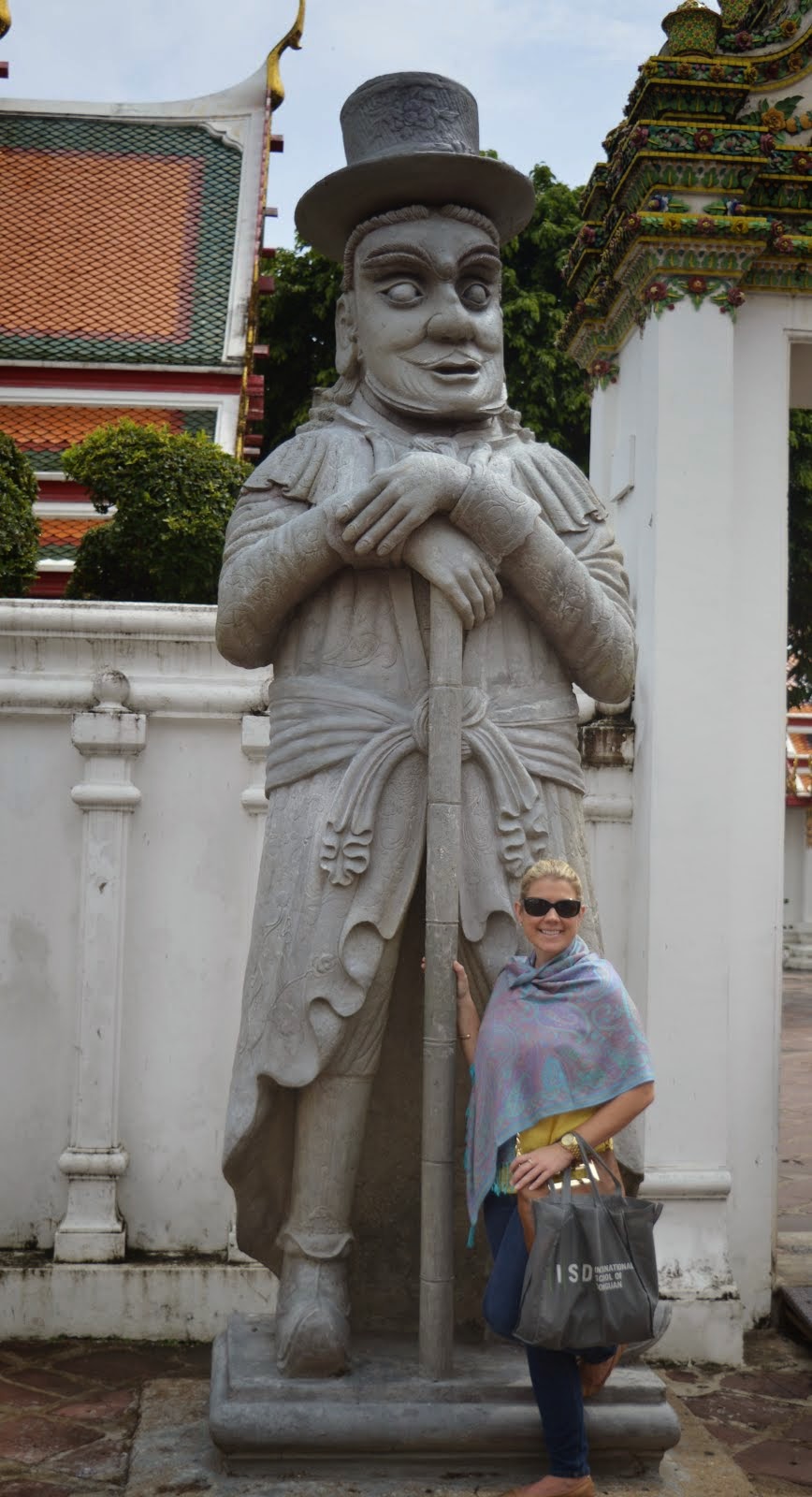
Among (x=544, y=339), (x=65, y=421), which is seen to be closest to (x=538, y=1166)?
(x=65, y=421)

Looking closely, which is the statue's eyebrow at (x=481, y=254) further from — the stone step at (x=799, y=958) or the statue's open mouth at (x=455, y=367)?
the stone step at (x=799, y=958)

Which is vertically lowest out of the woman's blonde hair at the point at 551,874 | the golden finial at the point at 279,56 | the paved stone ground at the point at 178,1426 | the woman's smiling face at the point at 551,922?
the paved stone ground at the point at 178,1426

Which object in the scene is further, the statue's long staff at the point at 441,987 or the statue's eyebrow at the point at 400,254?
the statue's eyebrow at the point at 400,254

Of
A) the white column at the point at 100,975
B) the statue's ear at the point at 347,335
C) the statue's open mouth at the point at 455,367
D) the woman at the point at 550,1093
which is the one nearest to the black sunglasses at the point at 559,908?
the woman at the point at 550,1093

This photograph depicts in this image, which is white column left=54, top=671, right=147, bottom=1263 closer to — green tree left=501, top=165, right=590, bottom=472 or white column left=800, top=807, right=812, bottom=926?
green tree left=501, top=165, right=590, bottom=472

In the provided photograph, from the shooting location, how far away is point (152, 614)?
5.77 meters

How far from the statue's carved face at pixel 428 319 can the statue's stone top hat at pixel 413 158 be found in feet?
0.25

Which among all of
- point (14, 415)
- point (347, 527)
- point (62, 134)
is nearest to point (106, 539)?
point (347, 527)

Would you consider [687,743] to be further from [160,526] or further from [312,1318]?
[160,526]

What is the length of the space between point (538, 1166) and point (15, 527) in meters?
4.68

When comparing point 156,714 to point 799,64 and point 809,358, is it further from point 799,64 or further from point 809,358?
point 799,64

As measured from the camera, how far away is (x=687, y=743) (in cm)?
570

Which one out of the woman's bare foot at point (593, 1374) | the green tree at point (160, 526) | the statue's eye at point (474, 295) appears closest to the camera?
the woman's bare foot at point (593, 1374)

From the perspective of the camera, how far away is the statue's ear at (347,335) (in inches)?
153
